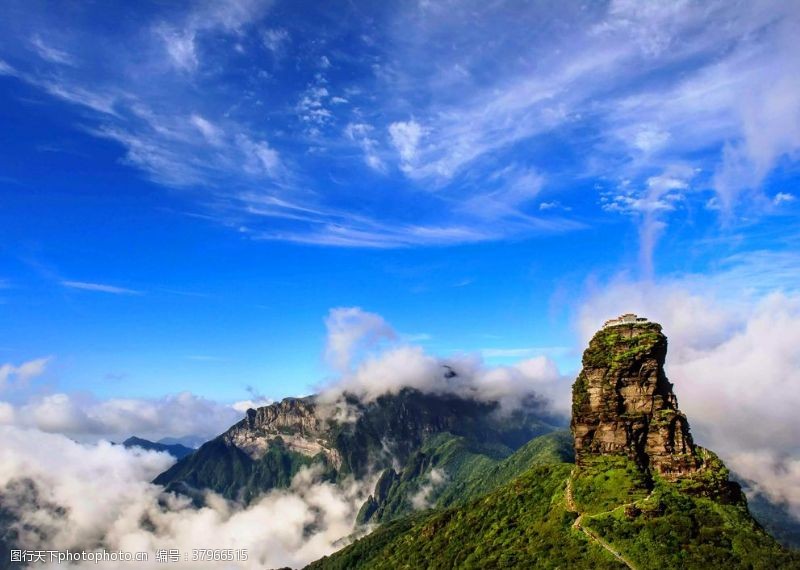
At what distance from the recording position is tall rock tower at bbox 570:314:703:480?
145 m

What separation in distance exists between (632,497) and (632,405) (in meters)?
25.6

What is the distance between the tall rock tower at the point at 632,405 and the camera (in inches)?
5714

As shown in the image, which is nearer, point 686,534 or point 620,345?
point 686,534

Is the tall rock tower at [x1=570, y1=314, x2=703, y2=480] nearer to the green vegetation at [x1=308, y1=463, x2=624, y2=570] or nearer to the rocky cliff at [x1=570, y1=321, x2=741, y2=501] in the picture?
the rocky cliff at [x1=570, y1=321, x2=741, y2=501]

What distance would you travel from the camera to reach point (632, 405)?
5960 inches

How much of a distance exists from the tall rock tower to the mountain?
10.7 inches

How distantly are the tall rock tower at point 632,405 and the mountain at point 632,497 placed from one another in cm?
27

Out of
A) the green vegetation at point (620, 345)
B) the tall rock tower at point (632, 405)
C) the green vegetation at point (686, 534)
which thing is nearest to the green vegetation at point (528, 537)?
the green vegetation at point (686, 534)

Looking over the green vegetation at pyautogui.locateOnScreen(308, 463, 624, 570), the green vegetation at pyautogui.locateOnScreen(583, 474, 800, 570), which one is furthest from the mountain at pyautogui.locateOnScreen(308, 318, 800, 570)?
the green vegetation at pyautogui.locateOnScreen(308, 463, 624, 570)

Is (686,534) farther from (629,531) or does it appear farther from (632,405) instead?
(632,405)

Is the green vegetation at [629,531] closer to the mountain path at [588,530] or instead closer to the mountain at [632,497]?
the mountain at [632,497]

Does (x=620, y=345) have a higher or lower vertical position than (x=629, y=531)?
higher

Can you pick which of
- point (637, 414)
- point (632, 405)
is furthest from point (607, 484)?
point (632, 405)

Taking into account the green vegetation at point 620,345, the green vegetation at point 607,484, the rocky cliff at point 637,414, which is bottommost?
the green vegetation at point 607,484
